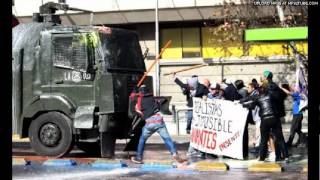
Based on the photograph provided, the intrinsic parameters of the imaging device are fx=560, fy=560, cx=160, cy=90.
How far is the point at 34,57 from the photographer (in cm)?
1214

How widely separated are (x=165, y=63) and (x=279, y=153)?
14.4 meters

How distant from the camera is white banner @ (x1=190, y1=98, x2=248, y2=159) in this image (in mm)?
11648

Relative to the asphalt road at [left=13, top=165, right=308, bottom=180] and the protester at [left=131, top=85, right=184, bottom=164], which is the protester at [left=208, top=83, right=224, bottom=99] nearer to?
the protester at [left=131, top=85, right=184, bottom=164]

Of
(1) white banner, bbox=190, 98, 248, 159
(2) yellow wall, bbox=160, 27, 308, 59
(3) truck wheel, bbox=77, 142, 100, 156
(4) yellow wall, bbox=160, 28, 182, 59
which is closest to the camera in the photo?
(1) white banner, bbox=190, 98, 248, 159

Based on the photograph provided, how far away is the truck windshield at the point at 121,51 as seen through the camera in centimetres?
1185

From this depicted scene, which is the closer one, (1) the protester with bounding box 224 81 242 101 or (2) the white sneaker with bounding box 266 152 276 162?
(2) the white sneaker with bounding box 266 152 276 162

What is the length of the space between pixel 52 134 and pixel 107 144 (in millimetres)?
1192

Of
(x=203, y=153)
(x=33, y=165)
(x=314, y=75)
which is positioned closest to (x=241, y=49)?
(x=203, y=153)

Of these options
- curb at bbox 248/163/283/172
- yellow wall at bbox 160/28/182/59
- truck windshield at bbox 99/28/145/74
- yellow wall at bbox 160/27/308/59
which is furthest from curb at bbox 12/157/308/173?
yellow wall at bbox 160/28/182/59

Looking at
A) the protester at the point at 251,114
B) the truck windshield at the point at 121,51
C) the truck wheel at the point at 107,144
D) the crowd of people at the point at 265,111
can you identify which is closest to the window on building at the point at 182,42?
the crowd of people at the point at 265,111

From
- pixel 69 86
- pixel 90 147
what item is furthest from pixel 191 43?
pixel 69 86

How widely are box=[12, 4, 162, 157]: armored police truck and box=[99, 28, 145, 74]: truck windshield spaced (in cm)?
2

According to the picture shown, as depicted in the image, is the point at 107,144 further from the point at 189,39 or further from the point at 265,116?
the point at 189,39

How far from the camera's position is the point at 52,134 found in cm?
1186
